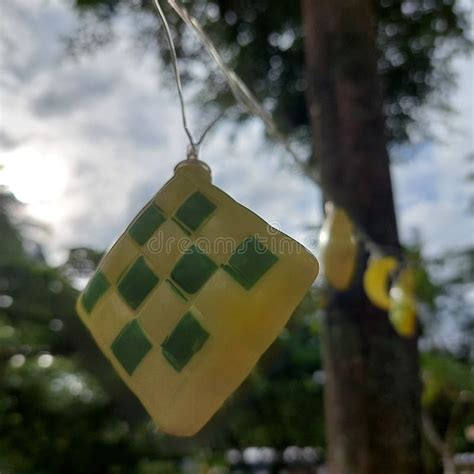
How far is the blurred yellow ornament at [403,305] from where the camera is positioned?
0.79 metres

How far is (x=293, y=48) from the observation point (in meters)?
1.75

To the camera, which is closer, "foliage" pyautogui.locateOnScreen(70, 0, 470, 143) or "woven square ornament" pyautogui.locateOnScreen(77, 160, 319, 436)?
"woven square ornament" pyautogui.locateOnScreen(77, 160, 319, 436)

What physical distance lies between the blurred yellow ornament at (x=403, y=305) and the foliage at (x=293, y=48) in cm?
78

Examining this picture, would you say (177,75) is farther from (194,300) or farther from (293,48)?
(293,48)

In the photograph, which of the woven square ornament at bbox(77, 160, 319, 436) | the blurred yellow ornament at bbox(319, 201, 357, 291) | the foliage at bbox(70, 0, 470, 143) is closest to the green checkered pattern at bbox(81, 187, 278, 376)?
the woven square ornament at bbox(77, 160, 319, 436)

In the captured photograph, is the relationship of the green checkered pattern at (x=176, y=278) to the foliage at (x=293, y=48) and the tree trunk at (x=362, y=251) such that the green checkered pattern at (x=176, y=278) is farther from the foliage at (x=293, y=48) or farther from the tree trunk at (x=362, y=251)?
the foliage at (x=293, y=48)

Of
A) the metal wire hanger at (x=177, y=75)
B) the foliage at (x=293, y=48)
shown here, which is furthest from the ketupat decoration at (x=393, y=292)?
the foliage at (x=293, y=48)

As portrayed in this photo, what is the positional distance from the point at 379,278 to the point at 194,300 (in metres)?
0.61

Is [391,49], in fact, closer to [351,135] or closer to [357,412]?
[351,135]

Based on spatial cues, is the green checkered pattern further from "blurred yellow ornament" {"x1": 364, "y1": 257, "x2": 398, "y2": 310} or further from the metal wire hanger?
"blurred yellow ornament" {"x1": 364, "y1": 257, "x2": 398, "y2": 310}

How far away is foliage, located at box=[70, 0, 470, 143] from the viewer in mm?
1596

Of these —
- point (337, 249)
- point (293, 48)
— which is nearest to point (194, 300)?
point (337, 249)

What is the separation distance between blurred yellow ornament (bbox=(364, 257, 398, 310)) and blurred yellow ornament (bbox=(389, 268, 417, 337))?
0.04 feet

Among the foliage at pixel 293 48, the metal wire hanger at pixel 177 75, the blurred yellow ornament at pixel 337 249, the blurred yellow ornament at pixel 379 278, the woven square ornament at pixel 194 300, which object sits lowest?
the woven square ornament at pixel 194 300
